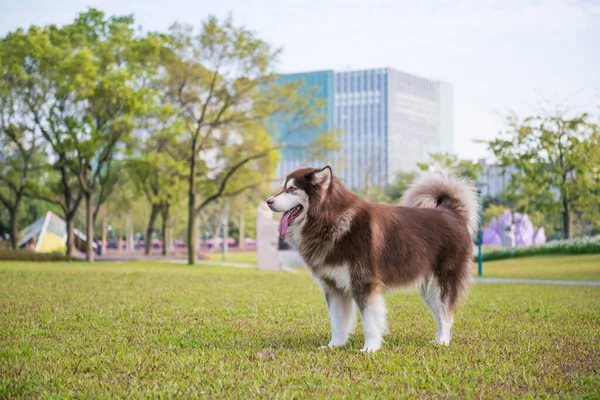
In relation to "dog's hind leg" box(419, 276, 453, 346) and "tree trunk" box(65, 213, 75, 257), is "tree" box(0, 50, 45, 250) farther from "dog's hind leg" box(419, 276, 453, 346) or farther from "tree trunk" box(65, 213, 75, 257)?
"dog's hind leg" box(419, 276, 453, 346)

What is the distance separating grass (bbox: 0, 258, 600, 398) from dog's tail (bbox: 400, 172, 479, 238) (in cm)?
133

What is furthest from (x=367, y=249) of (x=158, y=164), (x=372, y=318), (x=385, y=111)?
(x=385, y=111)

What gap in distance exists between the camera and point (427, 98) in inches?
6427

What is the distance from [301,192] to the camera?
596cm

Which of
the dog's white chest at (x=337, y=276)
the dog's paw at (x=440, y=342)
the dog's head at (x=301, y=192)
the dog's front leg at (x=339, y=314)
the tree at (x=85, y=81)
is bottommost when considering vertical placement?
the dog's paw at (x=440, y=342)

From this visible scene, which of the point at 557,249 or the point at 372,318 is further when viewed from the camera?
the point at 557,249

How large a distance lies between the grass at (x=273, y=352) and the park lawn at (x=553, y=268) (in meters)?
10.3

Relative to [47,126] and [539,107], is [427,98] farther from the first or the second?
[47,126]

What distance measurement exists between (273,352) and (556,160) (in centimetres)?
3361

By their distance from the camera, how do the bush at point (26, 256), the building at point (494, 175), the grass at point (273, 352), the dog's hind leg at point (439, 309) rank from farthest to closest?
the building at point (494, 175) → the bush at point (26, 256) → the dog's hind leg at point (439, 309) → the grass at point (273, 352)

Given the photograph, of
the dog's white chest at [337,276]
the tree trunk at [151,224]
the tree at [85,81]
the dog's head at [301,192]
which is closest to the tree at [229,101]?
the tree at [85,81]

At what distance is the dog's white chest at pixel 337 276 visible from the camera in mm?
5980

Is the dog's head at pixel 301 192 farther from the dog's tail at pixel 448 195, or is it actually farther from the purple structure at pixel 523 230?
the purple structure at pixel 523 230

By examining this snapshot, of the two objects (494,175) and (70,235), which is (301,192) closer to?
(70,235)
